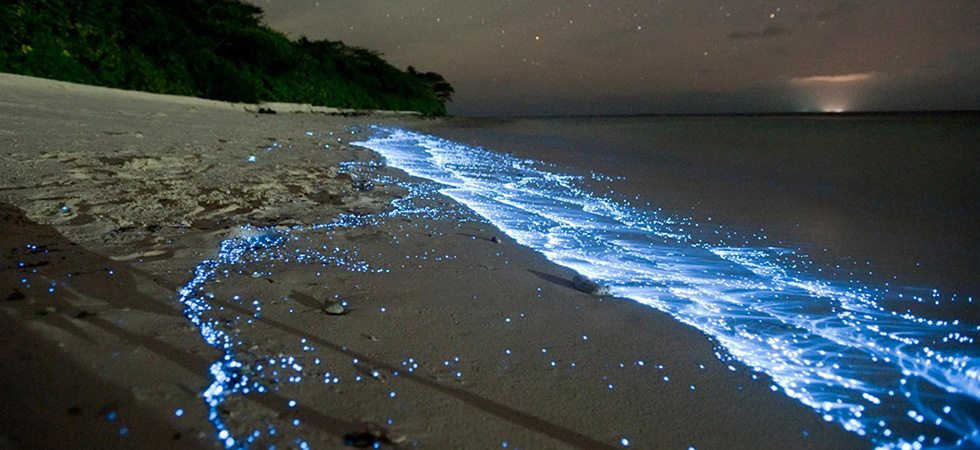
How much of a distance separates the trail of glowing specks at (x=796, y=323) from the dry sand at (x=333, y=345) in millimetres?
145

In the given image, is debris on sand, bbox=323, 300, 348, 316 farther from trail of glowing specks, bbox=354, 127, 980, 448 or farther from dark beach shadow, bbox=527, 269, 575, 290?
trail of glowing specks, bbox=354, 127, 980, 448

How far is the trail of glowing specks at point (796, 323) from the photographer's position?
141 centimetres

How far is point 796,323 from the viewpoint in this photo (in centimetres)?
201

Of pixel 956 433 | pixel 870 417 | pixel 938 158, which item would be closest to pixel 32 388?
pixel 870 417

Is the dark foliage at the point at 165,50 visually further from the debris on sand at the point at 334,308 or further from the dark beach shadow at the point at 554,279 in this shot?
the dark beach shadow at the point at 554,279

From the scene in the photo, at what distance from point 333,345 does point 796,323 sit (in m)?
1.81

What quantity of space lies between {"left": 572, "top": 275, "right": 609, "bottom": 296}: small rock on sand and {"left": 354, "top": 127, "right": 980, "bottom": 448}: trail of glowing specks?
0.12 m

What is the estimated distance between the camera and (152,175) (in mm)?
3670

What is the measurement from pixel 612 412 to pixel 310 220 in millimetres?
2295

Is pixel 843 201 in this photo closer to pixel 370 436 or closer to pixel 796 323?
pixel 796 323

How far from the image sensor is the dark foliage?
9.58m

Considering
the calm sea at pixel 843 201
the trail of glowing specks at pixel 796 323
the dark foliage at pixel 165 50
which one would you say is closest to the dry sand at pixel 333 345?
the trail of glowing specks at pixel 796 323

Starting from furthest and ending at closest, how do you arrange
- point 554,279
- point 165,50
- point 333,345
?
point 165,50 < point 554,279 < point 333,345

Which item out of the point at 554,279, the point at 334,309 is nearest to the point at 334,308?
the point at 334,309
